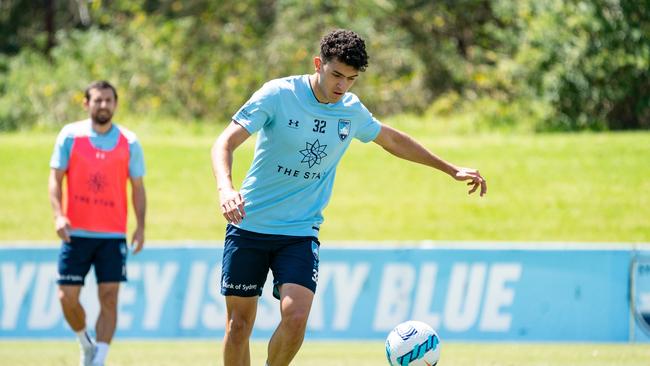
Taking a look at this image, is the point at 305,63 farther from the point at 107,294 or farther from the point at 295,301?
the point at 295,301

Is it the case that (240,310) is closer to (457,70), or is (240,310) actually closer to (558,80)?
(558,80)

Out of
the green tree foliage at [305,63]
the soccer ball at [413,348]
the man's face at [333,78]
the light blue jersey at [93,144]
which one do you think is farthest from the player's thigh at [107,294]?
the green tree foliage at [305,63]

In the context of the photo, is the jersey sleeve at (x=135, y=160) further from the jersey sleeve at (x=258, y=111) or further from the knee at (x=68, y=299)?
the jersey sleeve at (x=258, y=111)

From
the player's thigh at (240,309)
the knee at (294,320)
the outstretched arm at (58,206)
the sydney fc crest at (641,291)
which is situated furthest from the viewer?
the sydney fc crest at (641,291)

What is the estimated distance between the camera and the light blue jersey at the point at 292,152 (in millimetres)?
6121

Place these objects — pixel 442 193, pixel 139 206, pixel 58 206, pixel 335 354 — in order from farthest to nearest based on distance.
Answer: pixel 442 193
pixel 335 354
pixel 139 206
pixel 58 206

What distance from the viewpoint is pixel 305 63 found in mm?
23422

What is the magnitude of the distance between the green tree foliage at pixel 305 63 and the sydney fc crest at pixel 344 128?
15.6 meters

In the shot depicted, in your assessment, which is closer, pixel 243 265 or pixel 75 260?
pixel 243 265

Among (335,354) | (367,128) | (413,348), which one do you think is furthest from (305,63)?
(413,348)

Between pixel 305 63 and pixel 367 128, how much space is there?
1706 cm

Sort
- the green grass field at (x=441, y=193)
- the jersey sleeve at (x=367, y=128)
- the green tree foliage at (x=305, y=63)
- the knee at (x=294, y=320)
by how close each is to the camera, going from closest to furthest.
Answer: the knee at (x=294, y=320) → the jersey sleeve at (x=367, y=128) → the green grass field at (x=441, y=193) → the green tree foliage at (x=305, y=63)

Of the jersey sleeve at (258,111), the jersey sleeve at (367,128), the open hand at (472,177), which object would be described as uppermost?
the jersey sleeve at (258,111)

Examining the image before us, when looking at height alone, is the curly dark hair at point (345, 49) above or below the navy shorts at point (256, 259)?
above
